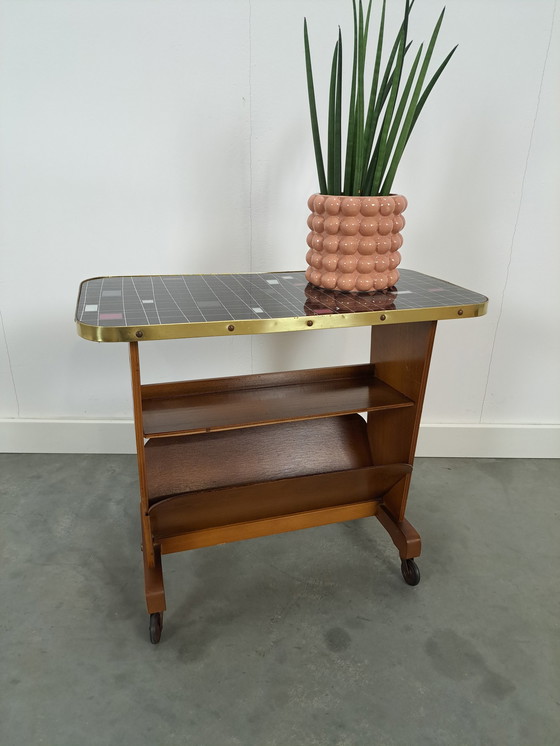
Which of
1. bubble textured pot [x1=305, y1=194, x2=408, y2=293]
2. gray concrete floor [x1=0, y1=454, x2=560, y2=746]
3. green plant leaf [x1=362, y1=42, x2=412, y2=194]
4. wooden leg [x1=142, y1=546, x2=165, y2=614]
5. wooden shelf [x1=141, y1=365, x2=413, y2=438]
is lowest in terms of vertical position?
gray concrete floor [x1=0, y1=454, x2=560, y2=746]

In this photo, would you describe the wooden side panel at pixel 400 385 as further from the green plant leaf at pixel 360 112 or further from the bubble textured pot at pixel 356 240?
the green plant leaf at pixel 360 112

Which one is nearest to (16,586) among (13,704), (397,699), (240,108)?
Result: (13,704)

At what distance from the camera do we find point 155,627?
1442 mm

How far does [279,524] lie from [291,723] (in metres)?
0.55

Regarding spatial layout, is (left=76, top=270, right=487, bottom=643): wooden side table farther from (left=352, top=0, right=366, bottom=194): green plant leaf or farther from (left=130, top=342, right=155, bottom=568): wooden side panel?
(left=352, top=0, right=366, bottom=194): green plant leaf

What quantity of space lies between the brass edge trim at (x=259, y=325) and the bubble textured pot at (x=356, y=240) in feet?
0.64

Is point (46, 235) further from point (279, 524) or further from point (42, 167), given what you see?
point (279, 524)

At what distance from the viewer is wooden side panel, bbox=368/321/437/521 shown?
5.11ft

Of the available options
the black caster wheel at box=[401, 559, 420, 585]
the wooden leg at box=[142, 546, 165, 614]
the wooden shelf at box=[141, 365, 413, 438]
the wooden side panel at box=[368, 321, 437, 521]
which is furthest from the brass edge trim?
the black caster wheel at box=[401, 559, 420, 585]

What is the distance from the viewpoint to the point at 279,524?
5.51ft

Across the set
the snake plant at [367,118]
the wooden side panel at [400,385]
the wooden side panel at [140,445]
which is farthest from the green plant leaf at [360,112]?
the wooden side panel at [140,445]

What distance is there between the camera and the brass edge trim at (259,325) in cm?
112

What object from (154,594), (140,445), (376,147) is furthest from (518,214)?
(154,594)

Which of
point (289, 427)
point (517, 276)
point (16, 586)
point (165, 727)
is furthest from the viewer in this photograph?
point (517, 276)
